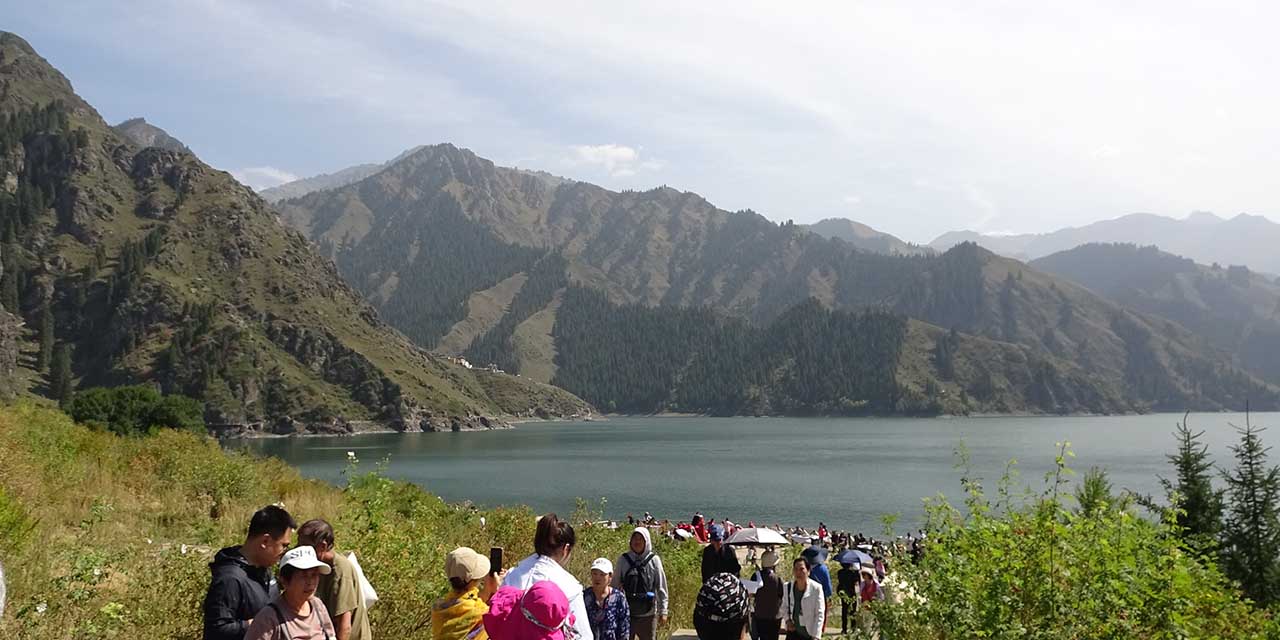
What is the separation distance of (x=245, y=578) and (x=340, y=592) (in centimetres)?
87

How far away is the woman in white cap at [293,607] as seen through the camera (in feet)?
11.8

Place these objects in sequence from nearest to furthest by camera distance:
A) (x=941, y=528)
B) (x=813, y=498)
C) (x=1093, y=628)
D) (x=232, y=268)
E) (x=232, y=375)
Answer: (x=1093, y=628) → (x=941, y=528) → (x=813, y=498) → (x=232, y=375) → (x=232, y=268)

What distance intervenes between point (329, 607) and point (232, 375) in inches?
5450

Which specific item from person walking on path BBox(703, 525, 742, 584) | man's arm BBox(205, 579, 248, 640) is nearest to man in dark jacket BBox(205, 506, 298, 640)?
man's arm BBox(205, 579, 248, 640)

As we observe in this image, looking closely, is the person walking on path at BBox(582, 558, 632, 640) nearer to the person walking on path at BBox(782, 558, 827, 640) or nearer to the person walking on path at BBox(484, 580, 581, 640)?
the person walking on path at BBox(484, 580, 581, 640)

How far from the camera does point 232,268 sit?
5704 inches

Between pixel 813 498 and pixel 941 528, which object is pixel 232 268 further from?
pixel 941 528

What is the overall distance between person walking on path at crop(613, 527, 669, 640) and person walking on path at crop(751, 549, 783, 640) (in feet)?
4.04

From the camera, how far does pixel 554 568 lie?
4781mm

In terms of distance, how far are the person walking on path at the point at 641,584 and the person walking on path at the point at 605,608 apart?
1273 mm

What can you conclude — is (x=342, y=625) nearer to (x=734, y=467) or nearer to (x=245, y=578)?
(x=245, y=578)

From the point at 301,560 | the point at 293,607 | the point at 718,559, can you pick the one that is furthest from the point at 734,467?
the point at 301,560

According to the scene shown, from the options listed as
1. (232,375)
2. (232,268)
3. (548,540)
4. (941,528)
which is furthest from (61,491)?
(232,268)

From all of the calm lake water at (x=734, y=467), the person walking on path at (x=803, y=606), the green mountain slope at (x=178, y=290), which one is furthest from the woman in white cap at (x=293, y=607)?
the green mountain slope at (x=178, y=290)
